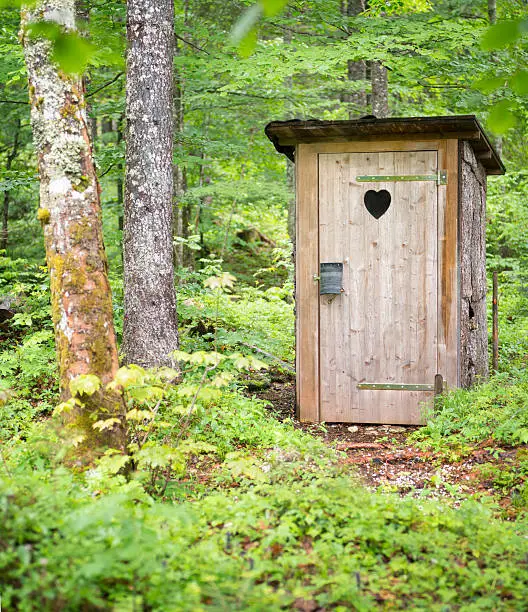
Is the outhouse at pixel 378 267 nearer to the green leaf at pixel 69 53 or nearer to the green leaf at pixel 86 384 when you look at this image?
the green leaf at pixel 86 384

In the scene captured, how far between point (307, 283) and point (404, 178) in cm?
152

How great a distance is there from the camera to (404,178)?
6.87m

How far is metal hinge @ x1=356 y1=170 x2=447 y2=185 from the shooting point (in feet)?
22.4

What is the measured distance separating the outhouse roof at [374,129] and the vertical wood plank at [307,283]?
25cm

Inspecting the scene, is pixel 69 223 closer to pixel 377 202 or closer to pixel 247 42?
pixel 247 42

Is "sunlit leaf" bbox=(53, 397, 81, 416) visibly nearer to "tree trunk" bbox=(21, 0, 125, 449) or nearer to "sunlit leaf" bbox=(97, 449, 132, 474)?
"tree trunk" bbox=(21, 0, 125, 449)

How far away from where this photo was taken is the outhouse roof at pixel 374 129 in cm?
653

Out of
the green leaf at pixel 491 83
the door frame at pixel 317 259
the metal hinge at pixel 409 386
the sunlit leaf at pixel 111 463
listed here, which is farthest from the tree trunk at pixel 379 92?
the green leaf at pixel 491 83

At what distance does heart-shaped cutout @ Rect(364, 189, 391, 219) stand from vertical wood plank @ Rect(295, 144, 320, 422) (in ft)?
1.84

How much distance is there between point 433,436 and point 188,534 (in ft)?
11.2

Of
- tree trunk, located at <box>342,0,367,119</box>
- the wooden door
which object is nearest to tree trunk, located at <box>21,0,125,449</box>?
the wooden door

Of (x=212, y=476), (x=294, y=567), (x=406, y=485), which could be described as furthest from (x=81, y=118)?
(x=406, y=485)

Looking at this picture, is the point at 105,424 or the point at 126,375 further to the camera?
the point at 105,424

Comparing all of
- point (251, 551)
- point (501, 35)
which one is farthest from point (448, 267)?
point (501, 35)
